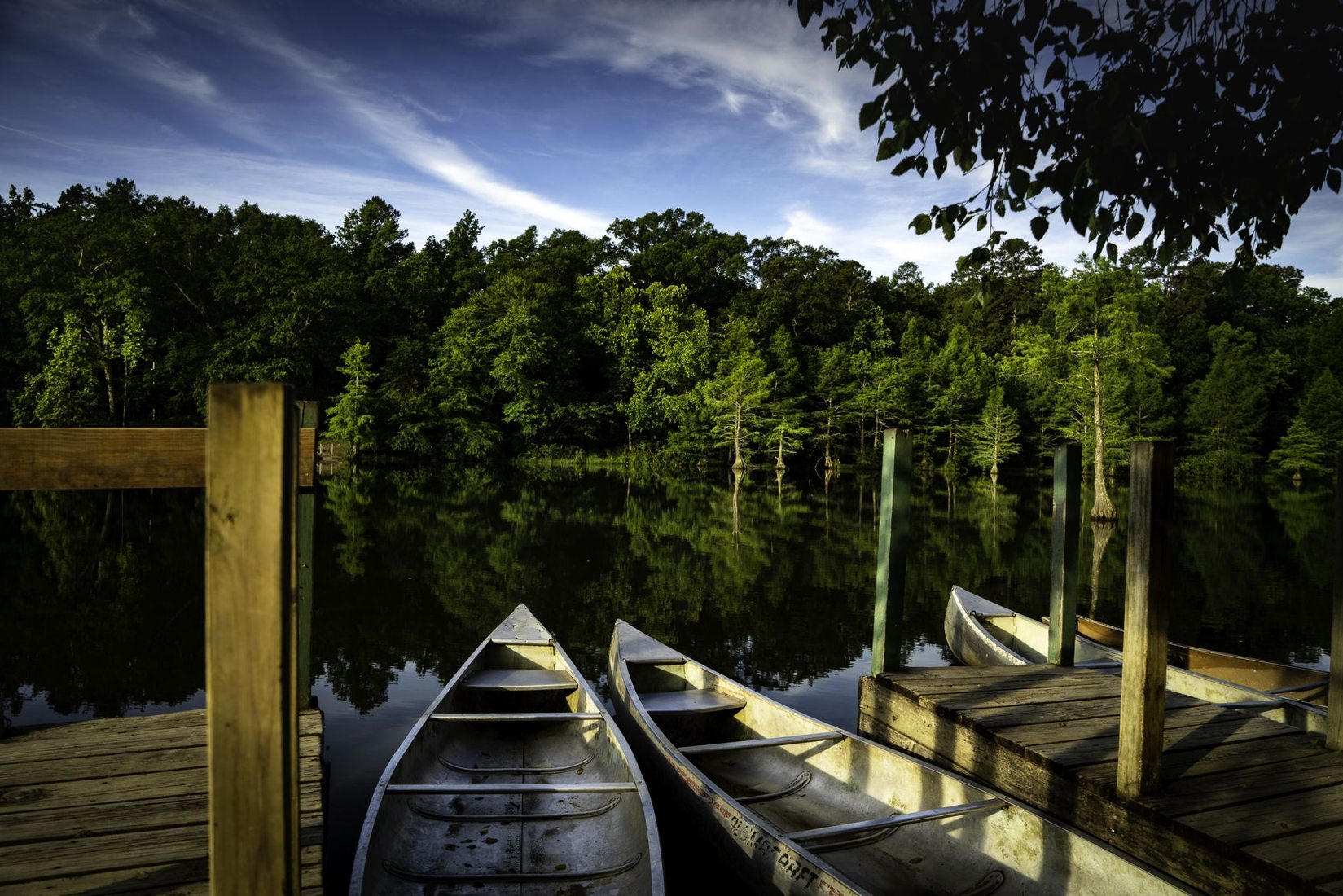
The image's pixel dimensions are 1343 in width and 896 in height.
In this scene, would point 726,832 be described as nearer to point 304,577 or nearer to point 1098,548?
point 304,577

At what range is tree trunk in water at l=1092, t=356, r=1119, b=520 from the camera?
20.9 metres

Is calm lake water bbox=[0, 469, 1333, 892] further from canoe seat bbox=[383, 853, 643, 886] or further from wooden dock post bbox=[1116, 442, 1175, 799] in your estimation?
Answer: wooden dock post bbox=[1116, 442, 1175, 799]

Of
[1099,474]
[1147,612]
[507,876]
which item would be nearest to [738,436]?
[1099,474]

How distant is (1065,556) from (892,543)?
1.43 meters

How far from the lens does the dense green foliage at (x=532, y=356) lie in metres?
32.0

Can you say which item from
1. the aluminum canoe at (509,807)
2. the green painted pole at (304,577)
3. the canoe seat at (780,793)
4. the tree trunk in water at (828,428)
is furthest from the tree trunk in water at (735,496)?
the green painted pole at (304,577)

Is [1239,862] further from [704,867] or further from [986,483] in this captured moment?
[986,483]

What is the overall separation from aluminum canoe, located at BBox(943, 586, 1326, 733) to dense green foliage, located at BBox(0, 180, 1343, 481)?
884 inches

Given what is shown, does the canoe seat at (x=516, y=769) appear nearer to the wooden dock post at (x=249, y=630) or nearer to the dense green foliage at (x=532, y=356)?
the wooden dock post at (x=249, y=630)

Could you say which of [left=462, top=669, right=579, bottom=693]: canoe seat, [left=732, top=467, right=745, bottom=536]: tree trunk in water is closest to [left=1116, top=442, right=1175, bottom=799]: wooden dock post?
[left=462, top=669, right=579, bottom=693]: canoe seat

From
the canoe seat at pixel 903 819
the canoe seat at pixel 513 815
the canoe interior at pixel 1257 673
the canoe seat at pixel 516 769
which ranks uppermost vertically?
the canoe seat at pixel 903 819

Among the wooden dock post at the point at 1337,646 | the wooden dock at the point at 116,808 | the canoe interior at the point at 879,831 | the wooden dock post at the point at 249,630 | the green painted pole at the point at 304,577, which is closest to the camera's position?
the wooden dock post at the point at 249,630

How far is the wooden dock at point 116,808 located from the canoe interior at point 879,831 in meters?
1.88

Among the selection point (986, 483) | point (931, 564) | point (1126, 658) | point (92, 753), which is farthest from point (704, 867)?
point (986, 483)
